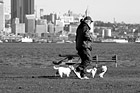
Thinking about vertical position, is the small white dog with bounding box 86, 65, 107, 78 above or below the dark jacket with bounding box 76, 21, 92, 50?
below

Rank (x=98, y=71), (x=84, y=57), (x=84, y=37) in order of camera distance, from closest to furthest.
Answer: (x=84, y=37)
(x=84, y=57)
(x=98, y=71)

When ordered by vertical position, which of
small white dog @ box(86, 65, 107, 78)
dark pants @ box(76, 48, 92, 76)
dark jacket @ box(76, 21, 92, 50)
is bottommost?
small white dog @ box(86, 65, 107, 78)

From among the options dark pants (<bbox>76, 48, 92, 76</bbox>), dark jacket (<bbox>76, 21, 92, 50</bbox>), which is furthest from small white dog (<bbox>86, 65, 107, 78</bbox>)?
dark jacket (<bbox>76, 21, 92, 50</bbox>)

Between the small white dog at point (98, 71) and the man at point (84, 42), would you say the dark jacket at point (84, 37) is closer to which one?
the man at point (84, 42)

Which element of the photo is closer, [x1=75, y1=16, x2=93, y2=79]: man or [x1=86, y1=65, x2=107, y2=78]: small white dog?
[x1=75, y1=16, x2=93, y2=79]: man

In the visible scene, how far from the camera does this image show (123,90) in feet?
53.7

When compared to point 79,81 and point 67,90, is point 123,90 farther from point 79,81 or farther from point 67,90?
point 79,81

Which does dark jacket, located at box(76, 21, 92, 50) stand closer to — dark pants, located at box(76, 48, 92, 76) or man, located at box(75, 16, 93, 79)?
man, located at box(75, 16, 93, 79)

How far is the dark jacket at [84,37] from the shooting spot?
1998cm

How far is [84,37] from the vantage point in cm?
2000

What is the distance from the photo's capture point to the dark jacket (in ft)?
65.6

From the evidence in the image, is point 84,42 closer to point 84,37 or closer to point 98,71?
point 84,37

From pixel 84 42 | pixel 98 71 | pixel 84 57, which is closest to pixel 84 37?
pixel 84 42

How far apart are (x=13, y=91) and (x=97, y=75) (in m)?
6.03
